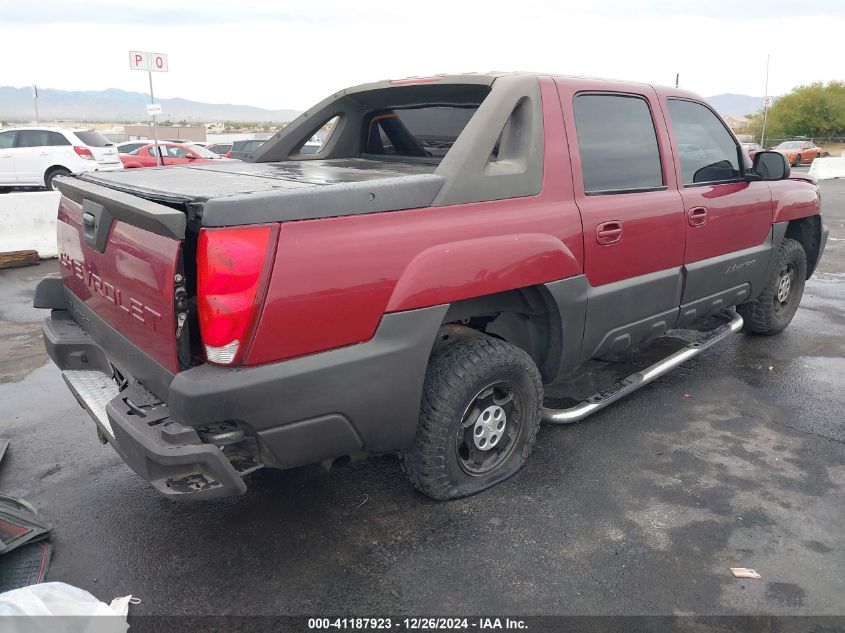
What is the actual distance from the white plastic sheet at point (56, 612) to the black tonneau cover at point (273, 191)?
131 centimetres

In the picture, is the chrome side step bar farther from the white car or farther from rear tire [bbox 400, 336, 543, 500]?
the white car

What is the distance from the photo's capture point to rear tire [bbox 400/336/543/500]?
2.84 m

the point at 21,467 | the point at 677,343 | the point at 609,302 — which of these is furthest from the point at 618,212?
the point at 21,467

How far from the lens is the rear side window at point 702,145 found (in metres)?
4.04

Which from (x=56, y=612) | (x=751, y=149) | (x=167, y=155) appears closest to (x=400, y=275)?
(x=56, y=612)

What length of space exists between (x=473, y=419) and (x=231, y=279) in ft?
4.49

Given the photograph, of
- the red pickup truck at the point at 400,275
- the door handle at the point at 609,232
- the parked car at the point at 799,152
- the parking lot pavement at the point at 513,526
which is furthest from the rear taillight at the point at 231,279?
the parked car at the point at 799,152

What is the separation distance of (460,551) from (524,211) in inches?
59.3

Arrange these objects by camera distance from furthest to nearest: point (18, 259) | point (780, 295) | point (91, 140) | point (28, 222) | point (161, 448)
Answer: point (91, 140)
point (28, 222)
point (18, 259)
point (780, 295)
point (161, 448)

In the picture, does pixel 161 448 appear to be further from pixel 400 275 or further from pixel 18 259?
pixel 18 259

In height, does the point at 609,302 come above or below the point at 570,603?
above

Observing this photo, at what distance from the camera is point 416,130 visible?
4.23m

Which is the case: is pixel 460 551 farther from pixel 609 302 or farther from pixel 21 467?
pixel 21 467

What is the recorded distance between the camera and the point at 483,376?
115 inches
